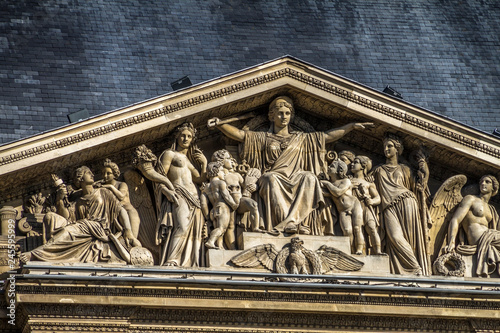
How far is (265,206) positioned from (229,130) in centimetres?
115

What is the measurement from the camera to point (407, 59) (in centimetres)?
2600

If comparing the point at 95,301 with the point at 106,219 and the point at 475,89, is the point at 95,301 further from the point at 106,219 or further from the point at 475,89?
the point at 475,89

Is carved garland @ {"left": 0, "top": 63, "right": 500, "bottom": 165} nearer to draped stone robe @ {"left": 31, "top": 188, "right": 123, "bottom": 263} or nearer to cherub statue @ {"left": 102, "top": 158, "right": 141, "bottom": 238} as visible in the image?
cherub statue @ {"left": 102, "top": 158, "right": 141, "bottom": 238}

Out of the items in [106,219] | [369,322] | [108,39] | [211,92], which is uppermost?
[108,39]

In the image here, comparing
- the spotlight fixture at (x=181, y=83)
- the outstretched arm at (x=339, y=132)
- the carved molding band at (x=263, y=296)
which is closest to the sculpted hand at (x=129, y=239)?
the carved molding band at (x=263, y=296)

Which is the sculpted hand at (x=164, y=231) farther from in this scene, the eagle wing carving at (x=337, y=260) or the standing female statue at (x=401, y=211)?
the standing female statue at (x=401, y=211)

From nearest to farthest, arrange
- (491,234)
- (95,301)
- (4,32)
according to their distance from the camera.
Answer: (95,301) < (491,234) < (4,32)

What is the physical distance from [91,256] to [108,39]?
4666mm

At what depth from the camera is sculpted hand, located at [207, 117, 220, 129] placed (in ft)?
74.1

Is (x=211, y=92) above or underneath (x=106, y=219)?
above

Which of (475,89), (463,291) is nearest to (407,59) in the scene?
(475,89)

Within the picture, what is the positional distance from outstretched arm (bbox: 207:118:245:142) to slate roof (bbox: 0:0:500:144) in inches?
74.2

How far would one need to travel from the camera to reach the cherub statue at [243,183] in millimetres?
22203

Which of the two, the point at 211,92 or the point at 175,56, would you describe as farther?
the point at 175,56
